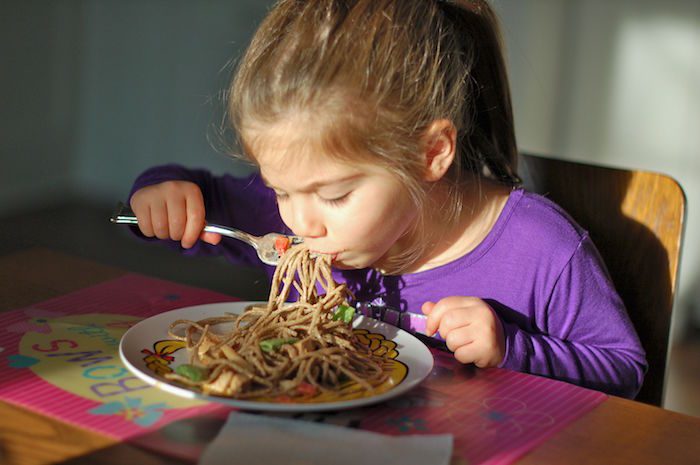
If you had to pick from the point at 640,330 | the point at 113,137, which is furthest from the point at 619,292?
the point at 113,137

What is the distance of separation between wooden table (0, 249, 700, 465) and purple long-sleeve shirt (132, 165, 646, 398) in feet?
0.76

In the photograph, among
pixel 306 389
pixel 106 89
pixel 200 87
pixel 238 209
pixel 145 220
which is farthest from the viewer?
pixel 106 89

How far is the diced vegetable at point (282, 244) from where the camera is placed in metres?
1.42

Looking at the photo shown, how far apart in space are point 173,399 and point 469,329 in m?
0.40

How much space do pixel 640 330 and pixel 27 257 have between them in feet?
3.17

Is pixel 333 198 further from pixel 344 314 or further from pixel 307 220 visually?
pixel 344 314

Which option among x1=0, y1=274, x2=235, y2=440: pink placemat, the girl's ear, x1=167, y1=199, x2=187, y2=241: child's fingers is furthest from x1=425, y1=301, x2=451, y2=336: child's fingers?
x1=167, y1=199, x2=187, y2=241: child's fingers

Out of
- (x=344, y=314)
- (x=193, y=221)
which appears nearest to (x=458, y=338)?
(x=344, y=314)

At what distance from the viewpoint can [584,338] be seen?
1441 millimetres

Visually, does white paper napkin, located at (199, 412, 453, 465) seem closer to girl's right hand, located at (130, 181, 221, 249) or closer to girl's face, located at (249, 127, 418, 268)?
girl's face, located at (249, 127, 418, 268)

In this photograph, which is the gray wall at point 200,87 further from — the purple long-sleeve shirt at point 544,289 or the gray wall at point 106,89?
the purple long-sleeve shirt at point 544,289

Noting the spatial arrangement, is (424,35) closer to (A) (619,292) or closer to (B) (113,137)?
(A) (619,292)

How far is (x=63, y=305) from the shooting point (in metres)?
1.34

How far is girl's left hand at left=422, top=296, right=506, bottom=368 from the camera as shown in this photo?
1.22m
